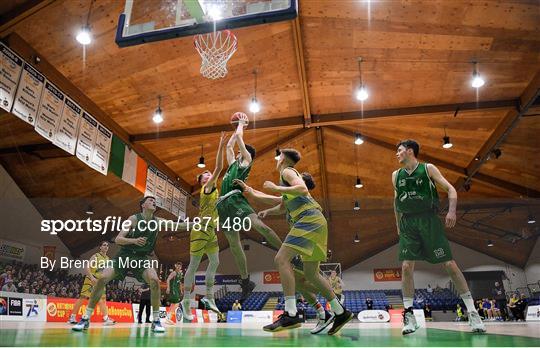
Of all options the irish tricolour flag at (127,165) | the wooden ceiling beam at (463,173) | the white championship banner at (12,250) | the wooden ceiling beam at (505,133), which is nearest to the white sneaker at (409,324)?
the wooden ceiling beam at (505,133)

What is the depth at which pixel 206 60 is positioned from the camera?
847 cm

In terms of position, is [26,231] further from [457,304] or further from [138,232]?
[457,304]

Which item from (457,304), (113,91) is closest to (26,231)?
(113,91)

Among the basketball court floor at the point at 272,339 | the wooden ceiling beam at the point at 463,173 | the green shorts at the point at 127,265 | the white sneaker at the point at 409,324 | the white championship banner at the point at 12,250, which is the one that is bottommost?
the basketball court floor at the point at 272,339

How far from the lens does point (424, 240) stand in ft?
15.9

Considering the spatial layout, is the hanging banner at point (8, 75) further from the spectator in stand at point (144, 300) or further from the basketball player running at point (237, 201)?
the spectator in stand at point (144, 300)

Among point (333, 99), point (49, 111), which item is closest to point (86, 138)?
point (49, 111)

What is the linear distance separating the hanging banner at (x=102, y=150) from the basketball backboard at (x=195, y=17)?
5221 mm

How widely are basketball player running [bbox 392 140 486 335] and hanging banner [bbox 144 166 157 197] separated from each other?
395 inches

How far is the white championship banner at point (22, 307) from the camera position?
1120 cm

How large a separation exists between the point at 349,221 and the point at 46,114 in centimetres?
933

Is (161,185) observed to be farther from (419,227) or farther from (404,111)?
(419,227)

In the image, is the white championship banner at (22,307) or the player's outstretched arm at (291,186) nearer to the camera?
the player's outstretched arm at (291,186)

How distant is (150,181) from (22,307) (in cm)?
508
